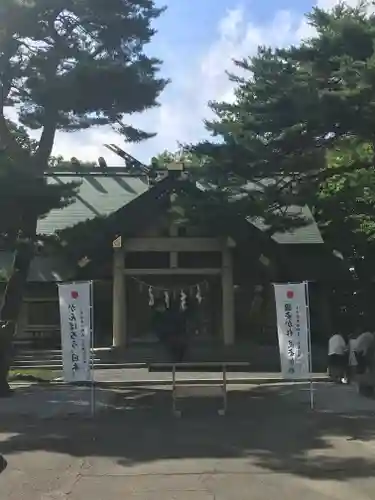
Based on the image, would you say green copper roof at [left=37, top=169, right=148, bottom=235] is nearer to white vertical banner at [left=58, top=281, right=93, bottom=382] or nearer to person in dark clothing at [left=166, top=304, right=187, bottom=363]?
person in dark clothing at [left=166, top=304, right=187, bottom=363]

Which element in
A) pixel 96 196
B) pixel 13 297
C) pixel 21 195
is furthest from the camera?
pixel 96 196

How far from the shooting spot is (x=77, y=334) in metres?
12.6

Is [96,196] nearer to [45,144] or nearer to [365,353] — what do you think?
[45,144]

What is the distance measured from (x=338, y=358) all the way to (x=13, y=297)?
7.50 meters

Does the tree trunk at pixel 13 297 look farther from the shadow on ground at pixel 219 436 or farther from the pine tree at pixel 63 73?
the shadow on ground at pixel 219 436

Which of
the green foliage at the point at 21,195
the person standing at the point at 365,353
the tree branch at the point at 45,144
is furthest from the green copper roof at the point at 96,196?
the person standing at the point at 365,353

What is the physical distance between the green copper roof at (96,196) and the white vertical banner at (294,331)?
526 inches

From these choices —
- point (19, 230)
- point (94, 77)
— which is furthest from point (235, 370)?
point (94, 77)

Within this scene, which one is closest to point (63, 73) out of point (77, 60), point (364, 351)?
point (77, 60)

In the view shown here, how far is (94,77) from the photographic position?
46.5ft

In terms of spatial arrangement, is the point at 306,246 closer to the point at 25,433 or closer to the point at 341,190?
the point at 341,190

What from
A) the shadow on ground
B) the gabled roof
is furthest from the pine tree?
the gabled roof

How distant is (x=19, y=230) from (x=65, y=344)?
3437 millimetres

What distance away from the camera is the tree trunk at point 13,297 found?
1457 cm
